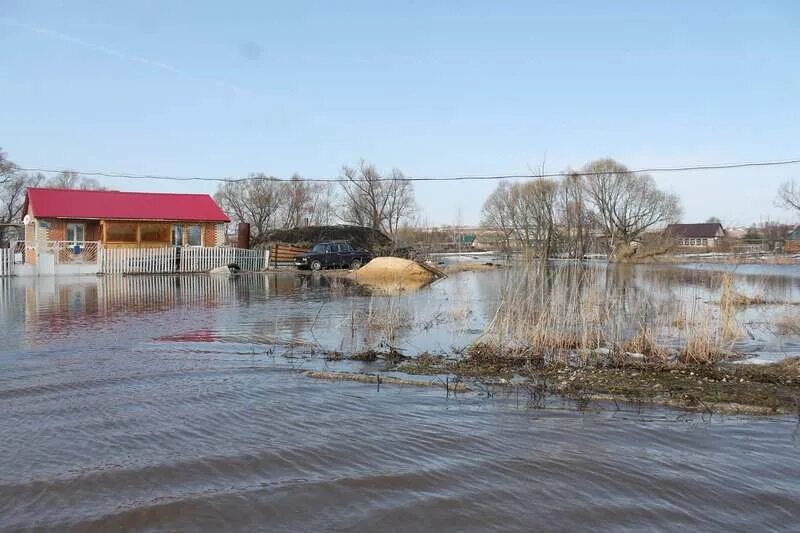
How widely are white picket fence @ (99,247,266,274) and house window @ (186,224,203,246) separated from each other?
3623 mm

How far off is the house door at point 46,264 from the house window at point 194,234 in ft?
28.6

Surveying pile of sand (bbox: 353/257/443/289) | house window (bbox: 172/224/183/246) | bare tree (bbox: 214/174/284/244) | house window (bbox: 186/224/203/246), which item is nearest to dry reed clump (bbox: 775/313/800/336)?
pile of sand (bbox: 353/257/443/289)

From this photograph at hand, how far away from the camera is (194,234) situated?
3944 centimetres

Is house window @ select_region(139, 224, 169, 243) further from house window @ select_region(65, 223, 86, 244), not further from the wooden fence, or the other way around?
the wooden fence

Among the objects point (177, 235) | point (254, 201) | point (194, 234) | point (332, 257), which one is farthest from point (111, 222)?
point (254, 201)

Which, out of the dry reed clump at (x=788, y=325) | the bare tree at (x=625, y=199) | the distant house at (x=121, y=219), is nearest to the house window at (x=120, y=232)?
the distant house at (x=121, y=219)

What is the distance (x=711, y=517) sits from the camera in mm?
4746

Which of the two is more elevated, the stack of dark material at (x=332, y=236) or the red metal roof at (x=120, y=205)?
the red metal roof at (x=120, y=205)

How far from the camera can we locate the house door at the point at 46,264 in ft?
102

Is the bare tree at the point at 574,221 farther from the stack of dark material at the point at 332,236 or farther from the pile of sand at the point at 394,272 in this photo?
the stack of dark material at the point at 332,236

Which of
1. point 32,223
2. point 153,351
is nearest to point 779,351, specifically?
point 153,351

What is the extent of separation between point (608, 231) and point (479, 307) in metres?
55.3

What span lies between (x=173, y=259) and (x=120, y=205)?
6496 millimetres

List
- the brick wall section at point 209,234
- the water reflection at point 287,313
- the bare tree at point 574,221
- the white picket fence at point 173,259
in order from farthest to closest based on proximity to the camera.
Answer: the brick wall section at point 209,234 → the white picket fence at point 173,259 → the bare tree at point 574,221 → the water reflection at point 287,313
